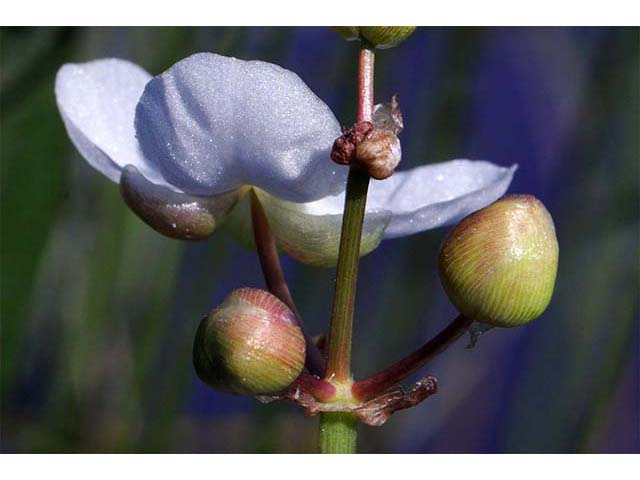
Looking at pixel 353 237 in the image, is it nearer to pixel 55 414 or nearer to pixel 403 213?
pixel 403 213

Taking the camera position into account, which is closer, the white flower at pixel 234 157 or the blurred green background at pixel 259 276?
the white flower at pixel 234 157

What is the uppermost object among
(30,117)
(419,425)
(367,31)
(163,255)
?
(367,31)

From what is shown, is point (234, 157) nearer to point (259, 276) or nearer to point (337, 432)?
point (337, 432)

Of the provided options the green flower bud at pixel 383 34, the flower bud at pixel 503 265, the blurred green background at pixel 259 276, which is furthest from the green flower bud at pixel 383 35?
the blurred green background at pixel 259 276

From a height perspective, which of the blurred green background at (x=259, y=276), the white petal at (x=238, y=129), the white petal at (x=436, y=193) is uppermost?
the white petal at (x=238, y=129)

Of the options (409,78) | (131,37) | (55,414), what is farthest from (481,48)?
(55,414)

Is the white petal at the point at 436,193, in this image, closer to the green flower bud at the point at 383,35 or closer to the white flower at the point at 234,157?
the white flower at the point at 234,157

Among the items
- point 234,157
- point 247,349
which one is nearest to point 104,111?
point 234,157
